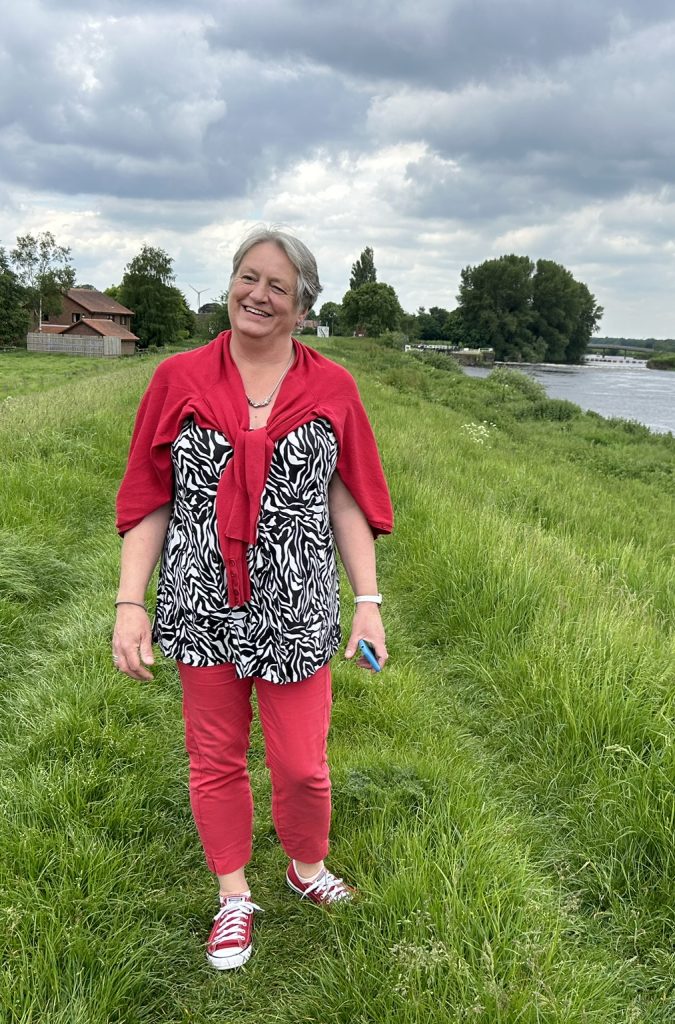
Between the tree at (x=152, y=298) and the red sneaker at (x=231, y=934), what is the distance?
2903 inches

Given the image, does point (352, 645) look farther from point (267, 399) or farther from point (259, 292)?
point (259, 292)

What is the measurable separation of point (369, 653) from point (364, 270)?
10259cm

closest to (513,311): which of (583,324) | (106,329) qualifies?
(583,324)

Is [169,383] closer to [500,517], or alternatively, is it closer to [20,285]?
[500,517]

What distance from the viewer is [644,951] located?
2.24m

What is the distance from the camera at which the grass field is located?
1.91 m

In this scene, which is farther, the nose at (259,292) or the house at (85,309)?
the house at (85,309)

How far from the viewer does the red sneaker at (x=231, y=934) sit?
6.82 ft

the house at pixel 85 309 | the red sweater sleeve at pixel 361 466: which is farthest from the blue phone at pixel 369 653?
the house at pixel 85 309

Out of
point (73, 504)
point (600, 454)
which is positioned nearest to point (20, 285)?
point (600, 454)

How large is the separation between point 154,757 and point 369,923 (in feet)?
3.90

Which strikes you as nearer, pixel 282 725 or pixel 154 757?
pixel 282 725

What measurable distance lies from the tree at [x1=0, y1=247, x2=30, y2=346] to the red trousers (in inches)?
2699

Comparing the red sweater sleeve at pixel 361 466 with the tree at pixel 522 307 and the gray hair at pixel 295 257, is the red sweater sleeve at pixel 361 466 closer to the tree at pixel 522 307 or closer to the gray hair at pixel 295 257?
the gray hair at pixel 295 257
